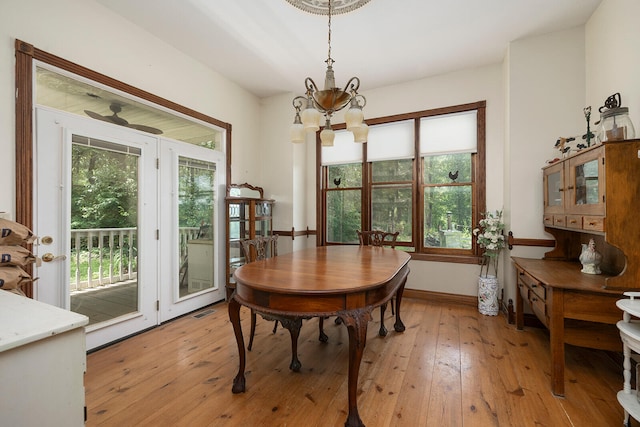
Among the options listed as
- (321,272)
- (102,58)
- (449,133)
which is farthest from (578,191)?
(102,58)

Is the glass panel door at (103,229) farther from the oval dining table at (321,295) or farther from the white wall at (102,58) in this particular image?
the oval dining table at (321,295)

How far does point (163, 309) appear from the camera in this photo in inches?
124

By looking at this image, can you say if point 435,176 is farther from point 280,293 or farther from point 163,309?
point 163,309

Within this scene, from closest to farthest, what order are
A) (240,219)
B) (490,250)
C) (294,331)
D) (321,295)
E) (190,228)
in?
1. (321,295)
2. (294,331)
3. (490,250)
4. (190,228)
5. (240,219)

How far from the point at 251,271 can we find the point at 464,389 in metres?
1.67

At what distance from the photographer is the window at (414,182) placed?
3.79 meters

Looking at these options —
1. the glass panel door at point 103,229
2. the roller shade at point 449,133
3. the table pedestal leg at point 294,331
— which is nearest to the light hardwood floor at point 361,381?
the table pedestal leg at point 294,331

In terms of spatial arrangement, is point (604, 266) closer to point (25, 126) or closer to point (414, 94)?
point (414, 94)

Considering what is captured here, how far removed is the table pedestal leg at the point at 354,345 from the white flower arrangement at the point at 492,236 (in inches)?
94.2

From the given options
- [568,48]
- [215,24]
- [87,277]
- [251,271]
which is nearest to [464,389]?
[251,271]

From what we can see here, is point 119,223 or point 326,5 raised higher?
point 326,5

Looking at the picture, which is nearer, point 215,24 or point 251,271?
point 251,271

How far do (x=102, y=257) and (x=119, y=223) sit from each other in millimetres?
344

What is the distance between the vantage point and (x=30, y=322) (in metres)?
0.89
